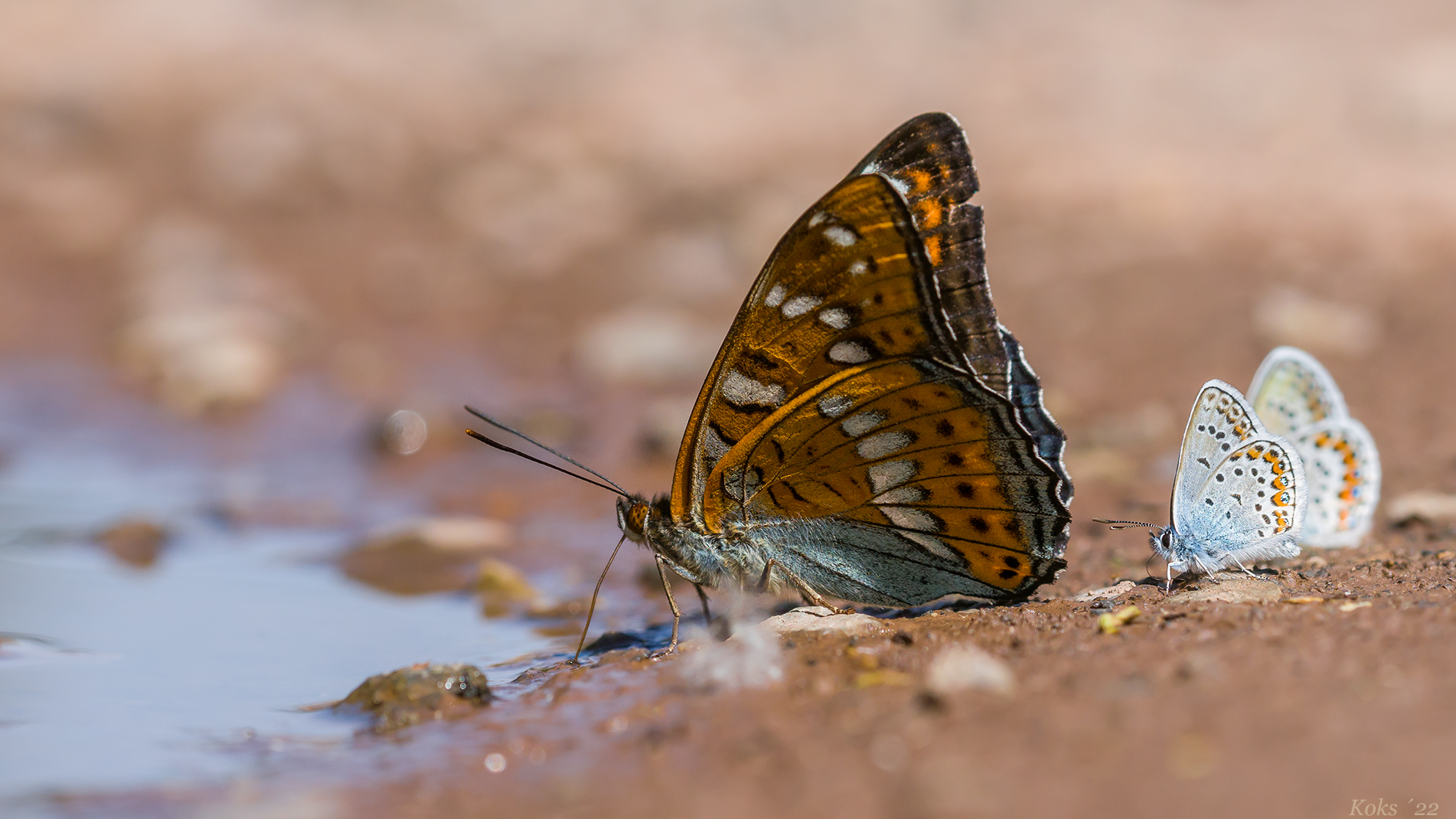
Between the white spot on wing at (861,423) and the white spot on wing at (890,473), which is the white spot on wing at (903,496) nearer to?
the white spot on wing at (890,473)

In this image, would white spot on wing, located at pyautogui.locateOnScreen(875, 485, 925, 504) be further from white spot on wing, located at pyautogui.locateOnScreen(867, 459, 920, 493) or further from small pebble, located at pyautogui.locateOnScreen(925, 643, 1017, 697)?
small pebble, located at pyautogui.locateOnScreen(925, 643, 1017, 697)

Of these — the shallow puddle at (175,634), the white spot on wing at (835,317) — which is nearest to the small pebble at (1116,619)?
the white spot on wing at (835,317)

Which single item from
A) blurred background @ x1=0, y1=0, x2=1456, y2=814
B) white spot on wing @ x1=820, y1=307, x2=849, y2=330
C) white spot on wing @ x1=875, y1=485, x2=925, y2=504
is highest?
blurred background @ x1=0, y1=0, x2=1456, y2=814

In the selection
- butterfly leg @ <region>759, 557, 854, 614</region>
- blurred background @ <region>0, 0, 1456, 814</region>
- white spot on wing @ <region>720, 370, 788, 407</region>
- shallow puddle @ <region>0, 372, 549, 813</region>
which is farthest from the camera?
blurred background @ <region>0, 0, 1456, 814</region>

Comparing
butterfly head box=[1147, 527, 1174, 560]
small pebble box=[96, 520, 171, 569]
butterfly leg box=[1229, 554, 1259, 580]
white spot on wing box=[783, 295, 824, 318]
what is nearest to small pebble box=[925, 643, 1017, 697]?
white spot on wing box=[783, 295, 824, 318]

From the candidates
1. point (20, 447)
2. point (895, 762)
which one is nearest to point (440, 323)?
point (20, 447)

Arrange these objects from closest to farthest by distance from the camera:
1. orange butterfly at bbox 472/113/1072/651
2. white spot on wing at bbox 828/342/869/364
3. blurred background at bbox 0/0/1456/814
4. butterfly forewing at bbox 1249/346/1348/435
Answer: orange butterfly at bbox 472/113/1072/651 < white spot on wing at bbox 828/342/869/364 < butterfly forewing at bbox 1249/346/1348/435 < blurred background at bbox 0/0/1456/814
